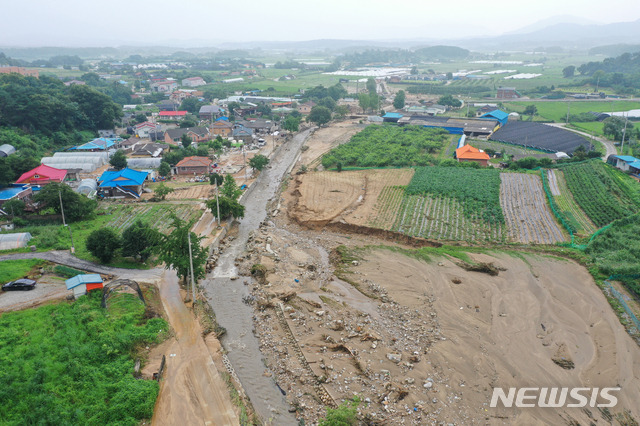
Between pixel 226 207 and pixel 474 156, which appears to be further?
pixel 474 156

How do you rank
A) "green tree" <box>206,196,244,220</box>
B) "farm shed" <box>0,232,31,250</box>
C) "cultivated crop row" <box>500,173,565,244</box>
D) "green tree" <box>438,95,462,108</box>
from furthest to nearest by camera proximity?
"green tree" <box>438,95,462,108</box>
"green tree" <box>206,196,244,220</box>
"cultivated crop row" <box>500,173,565,244</box>
"farm shed" <box>0,232,31,250</box>

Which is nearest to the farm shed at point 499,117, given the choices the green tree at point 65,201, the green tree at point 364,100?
the green tree at point 364,100

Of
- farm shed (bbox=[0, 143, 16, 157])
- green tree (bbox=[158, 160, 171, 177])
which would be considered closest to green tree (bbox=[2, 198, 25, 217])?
green tree (bbox=[158, 160, 171, 177])

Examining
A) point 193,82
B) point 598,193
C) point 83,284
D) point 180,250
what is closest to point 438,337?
point 180,250

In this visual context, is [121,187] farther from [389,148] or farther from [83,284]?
[389,148]

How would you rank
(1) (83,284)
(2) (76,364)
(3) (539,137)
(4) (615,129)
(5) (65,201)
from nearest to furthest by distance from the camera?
(2) (76,364)
(1) (83,284)
(5) (65,201)
(4) (615,129)
(3) (539,137)

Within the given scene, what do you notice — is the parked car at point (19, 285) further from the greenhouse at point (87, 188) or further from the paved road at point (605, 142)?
the paved road at point (605, 142)

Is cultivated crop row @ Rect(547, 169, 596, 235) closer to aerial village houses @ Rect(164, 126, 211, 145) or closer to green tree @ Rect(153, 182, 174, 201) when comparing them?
green tree @ Rect(153, 182, 174, 201)
